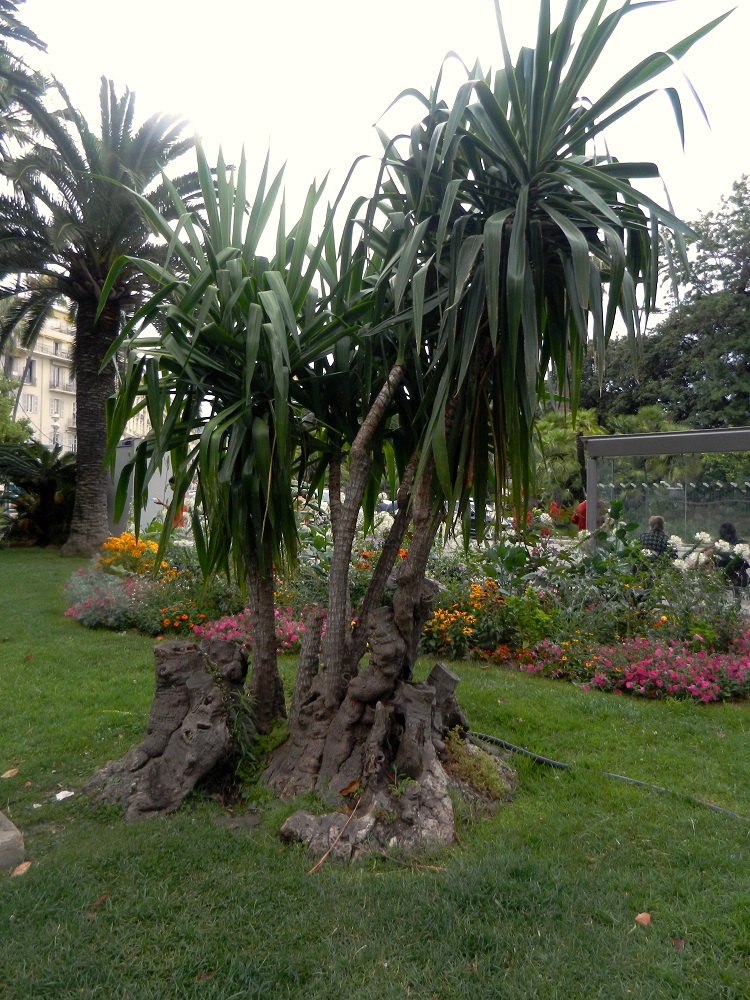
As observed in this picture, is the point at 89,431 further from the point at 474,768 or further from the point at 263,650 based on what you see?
the point at 474,768

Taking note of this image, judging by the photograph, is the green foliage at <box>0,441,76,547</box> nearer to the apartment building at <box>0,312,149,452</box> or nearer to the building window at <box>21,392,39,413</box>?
the apartment building at <box>0,312,149,452</box>

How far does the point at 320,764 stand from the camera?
12.5ft

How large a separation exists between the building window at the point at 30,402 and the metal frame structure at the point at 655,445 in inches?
1901

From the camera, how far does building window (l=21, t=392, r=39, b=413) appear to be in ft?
166

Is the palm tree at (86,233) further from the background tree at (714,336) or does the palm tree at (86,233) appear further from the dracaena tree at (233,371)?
the background tree at (714,336)

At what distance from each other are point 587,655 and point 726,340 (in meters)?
21.3

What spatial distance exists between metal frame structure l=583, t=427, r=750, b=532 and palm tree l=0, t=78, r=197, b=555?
7859 mm

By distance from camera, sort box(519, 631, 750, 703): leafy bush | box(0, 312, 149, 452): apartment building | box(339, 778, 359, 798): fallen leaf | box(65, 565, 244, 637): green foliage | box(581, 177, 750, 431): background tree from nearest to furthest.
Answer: box(339, 778, 359, 798): fallen leaf
box(519, 631, 750, 703): leafy bush
box(65, 565, 244, 637): green foliage
box(581, 177, 750, 431): background tree
box(0, 312, 149, 452): apartment building

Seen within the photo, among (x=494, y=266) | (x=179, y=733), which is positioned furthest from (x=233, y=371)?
(x=179, y=733)

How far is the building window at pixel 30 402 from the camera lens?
50719mm

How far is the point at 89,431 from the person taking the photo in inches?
585

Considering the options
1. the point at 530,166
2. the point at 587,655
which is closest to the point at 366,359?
the point at 530,166

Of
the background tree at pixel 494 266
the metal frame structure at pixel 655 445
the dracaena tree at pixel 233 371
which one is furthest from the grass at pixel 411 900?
the metal frame structure at pixel 655 445

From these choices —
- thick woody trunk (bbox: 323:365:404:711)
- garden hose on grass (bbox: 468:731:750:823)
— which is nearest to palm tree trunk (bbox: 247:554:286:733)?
thick woody trunk (bbox: 323:365:404:711)
